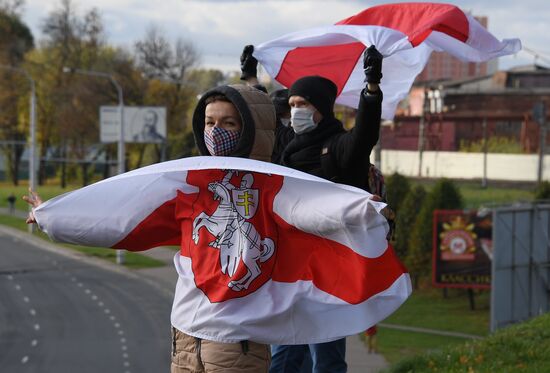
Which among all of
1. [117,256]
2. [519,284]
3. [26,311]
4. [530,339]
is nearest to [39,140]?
A: [117,256]

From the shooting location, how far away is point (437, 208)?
31.8 meters

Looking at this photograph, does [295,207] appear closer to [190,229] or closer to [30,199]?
[190,229]

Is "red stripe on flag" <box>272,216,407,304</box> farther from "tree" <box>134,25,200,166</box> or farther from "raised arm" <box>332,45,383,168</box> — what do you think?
"tree" <box>134,25,200,166</box>

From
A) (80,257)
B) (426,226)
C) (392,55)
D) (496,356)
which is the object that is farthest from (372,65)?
(80,257)

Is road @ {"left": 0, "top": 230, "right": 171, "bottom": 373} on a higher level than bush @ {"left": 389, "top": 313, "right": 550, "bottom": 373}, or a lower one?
lower

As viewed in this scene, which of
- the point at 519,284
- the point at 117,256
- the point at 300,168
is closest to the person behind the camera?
the point at 300,168

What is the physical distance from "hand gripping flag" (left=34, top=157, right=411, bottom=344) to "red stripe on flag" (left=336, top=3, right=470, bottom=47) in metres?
2.64

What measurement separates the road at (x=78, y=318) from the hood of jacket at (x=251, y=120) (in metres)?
16.4

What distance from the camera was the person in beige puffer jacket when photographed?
168 inches

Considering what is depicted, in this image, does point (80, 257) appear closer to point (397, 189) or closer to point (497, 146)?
point (397, 189)

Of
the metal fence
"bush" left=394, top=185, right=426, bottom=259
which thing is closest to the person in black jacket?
the metal fence

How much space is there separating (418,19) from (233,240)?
353 cm

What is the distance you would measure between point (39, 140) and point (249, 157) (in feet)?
264

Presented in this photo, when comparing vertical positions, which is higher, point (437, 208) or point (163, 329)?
point (437, 208)
